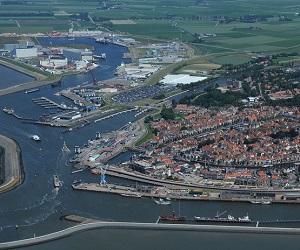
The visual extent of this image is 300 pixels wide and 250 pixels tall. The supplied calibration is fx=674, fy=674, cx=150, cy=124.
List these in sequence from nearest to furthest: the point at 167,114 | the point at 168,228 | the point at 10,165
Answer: the point at 168,228 < the point at 10,165 < the point at 167,114

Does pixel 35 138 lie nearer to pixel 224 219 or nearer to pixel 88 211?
pixel 88 211

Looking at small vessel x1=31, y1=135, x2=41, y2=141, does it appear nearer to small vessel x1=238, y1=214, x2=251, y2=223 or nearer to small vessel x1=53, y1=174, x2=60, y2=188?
small vessel x1=53, y1=174, x2=60, y2=188

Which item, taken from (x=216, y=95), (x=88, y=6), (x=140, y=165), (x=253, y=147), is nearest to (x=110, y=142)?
(x=140, y=165)

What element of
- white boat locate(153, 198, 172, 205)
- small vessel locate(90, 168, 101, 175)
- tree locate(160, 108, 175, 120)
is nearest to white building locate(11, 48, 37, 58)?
tree locate(160, 108, 175, 120)

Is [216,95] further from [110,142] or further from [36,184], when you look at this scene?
[36,184]

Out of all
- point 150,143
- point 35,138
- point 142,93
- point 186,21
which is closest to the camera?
point 150,143

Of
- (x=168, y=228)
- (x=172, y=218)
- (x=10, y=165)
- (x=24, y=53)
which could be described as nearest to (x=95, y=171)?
(x=10, y=165)
